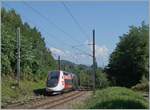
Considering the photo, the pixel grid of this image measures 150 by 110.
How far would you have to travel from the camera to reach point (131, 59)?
83.1 metres

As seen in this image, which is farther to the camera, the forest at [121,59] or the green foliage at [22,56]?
the forest at [121,59]

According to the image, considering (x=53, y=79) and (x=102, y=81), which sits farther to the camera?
(x=102, y=81)

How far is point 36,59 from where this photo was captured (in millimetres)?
78000

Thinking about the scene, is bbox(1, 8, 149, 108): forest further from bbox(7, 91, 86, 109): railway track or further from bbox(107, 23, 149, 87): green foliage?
Result: bbox(7, 91, 86, 109): railway track

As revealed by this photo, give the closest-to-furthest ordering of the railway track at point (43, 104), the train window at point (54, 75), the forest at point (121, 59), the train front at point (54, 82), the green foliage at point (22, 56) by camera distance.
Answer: the railway track at point (43, 104), the train front at point (54, 82), the train window at point (54, 75), the green foliage at point (22, 56), the forest at point (121, 59)

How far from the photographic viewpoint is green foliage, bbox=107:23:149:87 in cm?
8125

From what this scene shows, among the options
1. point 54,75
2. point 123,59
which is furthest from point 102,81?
point 54,75

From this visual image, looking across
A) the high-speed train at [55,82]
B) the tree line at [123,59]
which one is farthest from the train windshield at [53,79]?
the tree line at [123,59]

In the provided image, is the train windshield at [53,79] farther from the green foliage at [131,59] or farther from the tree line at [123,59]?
the green foliage at [131,59]

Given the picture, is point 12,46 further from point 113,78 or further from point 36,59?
point 113,78

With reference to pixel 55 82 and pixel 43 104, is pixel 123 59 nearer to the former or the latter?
pixel 55 82

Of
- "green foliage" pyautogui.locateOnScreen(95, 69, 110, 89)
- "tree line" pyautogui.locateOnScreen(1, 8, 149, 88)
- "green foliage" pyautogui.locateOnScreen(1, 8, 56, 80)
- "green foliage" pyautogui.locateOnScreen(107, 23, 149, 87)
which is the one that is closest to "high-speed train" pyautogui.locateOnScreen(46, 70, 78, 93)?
"green foliage" pyautogui.locateOnScreen(1, 8, 56, 80)

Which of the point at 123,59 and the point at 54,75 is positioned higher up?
the point at 123,59

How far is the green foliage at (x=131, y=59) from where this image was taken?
267ft
